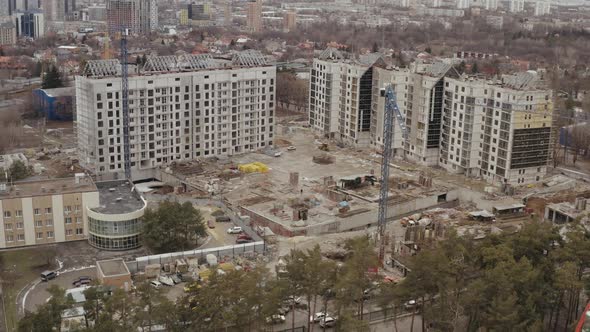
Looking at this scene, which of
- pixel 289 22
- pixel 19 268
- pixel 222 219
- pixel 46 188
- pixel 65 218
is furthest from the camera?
pixel 289 22

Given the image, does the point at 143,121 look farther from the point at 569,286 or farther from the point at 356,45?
the point at 356,45

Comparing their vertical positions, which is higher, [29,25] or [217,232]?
[29,25]

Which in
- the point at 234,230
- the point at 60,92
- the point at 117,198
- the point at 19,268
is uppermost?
the point at 60,92

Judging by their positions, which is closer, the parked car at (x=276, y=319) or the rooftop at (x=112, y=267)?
the parked car at (x=276, y=319)

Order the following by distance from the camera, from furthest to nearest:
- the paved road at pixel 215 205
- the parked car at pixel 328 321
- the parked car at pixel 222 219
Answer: the parked car at pixel 222 219
the paved road at pixel 215 205
the parked car at pixel 328 321

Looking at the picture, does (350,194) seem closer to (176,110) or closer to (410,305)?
(176,110)

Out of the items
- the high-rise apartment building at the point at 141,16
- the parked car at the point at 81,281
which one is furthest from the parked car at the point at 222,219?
the high-rise apartment building at the point at 141,16

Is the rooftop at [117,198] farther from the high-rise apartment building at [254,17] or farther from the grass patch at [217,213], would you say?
the high-rise apartment building at [254,17]

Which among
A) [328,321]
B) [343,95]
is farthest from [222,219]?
[343,95]
